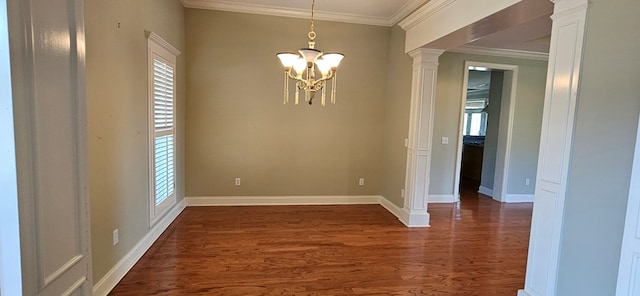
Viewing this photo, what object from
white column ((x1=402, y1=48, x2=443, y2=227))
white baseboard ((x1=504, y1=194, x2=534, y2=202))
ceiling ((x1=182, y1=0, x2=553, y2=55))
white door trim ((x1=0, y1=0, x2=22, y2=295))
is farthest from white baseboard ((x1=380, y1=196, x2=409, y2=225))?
white door trim ((x1=0, y1=0, x2=22, y2=295))

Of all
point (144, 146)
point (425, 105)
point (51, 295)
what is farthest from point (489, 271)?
point (144, 146)

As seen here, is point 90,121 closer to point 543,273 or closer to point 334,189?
point 543,273

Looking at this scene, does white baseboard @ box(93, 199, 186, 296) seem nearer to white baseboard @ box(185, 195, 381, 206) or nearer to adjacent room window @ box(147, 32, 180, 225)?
adjacent room window @ box(147, 32, 180, 225)

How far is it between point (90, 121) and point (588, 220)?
322cm

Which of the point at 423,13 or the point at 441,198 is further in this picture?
the point at 441,198

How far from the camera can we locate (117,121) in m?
2.51

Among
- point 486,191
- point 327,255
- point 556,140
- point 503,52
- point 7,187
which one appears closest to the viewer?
point 7,187

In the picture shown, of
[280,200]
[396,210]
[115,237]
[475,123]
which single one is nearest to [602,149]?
[396,210]

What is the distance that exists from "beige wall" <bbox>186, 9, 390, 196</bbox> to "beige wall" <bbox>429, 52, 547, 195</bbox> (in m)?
1.06

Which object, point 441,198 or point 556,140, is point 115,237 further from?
point 441,198

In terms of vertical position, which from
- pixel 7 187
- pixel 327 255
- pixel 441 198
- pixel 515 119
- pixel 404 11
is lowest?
pixel 327 255

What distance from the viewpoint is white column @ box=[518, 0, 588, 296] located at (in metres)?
1.94

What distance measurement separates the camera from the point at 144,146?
3.06 m

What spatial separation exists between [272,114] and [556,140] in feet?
11.7
